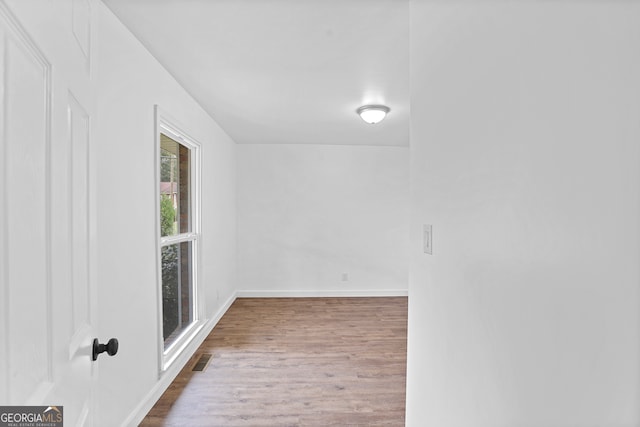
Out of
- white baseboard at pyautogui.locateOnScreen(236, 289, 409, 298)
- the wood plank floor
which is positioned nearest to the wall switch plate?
the wood plank floor

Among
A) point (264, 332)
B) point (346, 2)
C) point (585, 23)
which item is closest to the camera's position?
point (585, 23)

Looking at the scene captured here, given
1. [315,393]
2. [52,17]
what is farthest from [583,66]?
[315,393]

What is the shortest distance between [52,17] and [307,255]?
4786 mm

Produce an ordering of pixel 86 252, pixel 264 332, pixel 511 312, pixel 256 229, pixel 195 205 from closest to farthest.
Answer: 1. pixel 511 312
2. pixel 86 252
3. pixel 195 205
4. pixel 264 332
5. pixel 256 229

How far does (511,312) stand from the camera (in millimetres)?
813

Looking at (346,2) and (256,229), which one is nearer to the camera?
(346,2)

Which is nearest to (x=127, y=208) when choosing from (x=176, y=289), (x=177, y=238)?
(x=177, y=238)

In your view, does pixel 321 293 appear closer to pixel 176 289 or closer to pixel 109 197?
pixel 176 289

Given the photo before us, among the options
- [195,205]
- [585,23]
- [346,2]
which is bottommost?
[195,205]

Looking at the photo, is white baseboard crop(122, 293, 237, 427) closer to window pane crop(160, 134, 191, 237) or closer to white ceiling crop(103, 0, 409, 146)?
window pane crop(160, 134, 191, 237)

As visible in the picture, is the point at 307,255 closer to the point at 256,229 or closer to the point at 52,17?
the point at 256,229

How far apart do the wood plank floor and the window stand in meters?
0.29

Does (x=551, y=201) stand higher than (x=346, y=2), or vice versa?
(x=346, y=2)

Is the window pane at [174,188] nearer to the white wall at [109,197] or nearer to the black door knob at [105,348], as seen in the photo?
the white wall at [109,197]
